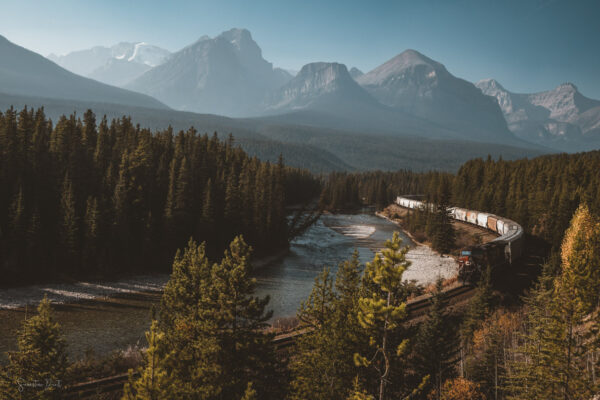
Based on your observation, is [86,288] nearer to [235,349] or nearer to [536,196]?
[235,349]

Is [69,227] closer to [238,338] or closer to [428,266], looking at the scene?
[238,338]

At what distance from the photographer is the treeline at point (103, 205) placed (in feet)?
169

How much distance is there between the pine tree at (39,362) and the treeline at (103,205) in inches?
1590

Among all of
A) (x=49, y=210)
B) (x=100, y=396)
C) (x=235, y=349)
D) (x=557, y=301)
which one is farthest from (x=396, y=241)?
(x=49, y=210)

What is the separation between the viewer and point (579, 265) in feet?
65.1

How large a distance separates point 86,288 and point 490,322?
46855 mm

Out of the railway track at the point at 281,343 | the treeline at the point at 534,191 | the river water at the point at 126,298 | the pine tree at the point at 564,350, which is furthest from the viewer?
the treeline at the point at 534,191

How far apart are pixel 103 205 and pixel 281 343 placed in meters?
39.1

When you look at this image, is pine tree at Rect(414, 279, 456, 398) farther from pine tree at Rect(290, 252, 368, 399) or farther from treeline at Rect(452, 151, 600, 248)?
treeline at Rect(452, 151, 600, 248)

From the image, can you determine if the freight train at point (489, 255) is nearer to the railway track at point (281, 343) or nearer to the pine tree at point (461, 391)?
the railway track at point (281, 343)

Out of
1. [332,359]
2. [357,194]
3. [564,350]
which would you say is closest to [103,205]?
[332,359]

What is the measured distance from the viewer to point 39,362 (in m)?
15.5

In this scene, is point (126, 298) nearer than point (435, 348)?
No

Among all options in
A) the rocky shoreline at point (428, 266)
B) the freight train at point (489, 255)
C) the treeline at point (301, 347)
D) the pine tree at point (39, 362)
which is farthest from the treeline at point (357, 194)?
the pine tree at point (39, 362)
